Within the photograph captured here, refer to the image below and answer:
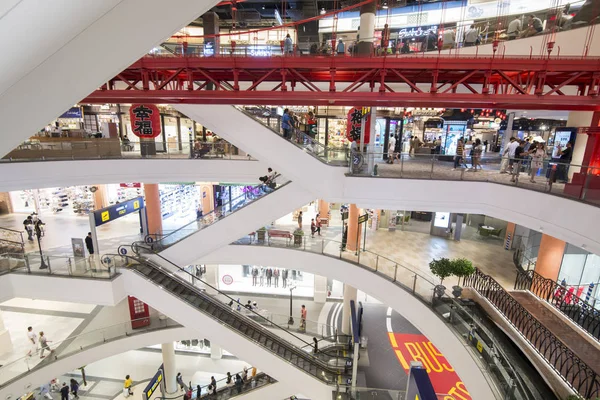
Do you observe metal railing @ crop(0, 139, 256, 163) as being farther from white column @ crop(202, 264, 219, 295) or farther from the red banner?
the red banner

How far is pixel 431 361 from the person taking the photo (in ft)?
38.0

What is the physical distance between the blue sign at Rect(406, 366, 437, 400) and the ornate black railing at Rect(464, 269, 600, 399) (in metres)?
3.77

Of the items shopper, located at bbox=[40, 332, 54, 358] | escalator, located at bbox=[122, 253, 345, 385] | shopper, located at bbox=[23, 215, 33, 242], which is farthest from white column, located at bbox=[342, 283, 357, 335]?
shopper, located at bbox=[23, 215, 33, 242]

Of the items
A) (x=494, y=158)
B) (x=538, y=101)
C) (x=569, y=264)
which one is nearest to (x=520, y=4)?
(x=494, y=158)

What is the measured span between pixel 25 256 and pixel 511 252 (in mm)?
17564

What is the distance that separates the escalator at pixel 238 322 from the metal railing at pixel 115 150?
414cm

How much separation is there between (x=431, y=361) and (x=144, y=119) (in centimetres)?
1351

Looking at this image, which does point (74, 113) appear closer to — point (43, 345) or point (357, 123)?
point (43, 345)

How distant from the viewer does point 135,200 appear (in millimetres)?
11000

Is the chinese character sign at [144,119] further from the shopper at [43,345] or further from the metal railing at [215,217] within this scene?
the shopper at [43,345]

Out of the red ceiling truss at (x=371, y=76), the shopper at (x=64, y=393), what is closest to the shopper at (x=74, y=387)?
the shopper at (x=64, y=393)

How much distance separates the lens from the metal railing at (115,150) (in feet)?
34.2

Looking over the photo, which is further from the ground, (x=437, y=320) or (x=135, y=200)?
(x=135, y=200)

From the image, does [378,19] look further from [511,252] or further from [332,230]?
[511,252]
